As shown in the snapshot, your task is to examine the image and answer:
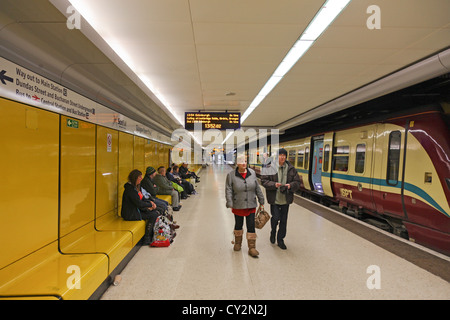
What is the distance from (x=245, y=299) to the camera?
8.67ft

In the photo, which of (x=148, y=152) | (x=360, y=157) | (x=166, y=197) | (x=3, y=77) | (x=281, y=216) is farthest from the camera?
(x=148, y=152)

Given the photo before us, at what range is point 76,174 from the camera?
3.39 m

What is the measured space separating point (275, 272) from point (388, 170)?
12.0 ft

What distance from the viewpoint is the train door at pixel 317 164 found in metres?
8.76

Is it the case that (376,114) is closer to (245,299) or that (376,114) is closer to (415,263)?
(415,263)

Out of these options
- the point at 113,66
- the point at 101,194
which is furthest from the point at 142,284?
the point at 113,66

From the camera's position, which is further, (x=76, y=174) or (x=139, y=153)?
(x=139, y=153)

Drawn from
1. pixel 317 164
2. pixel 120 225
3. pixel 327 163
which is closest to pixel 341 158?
pixel 327 163

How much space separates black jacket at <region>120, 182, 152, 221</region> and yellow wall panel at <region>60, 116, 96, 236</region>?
58 cm

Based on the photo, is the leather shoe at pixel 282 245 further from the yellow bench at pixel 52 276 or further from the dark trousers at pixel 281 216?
the yellow bench at pixel 52 276

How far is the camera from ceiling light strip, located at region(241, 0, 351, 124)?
9.10 feet

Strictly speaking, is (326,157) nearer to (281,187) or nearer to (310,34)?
(281,187)
